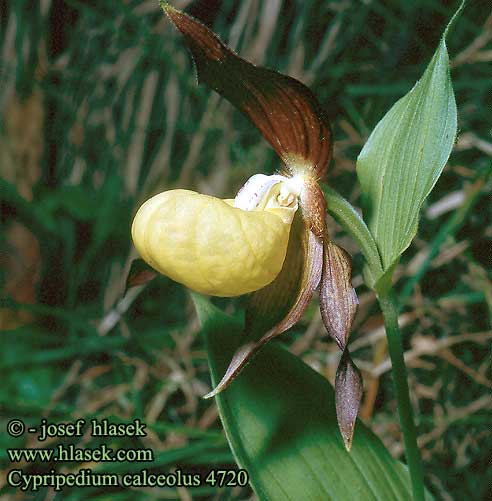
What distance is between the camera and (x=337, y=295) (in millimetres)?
858

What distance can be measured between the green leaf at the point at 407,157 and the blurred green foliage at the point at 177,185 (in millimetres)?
587

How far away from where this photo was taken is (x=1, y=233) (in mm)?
2174

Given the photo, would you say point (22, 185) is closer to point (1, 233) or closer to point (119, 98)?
point (1, 233)

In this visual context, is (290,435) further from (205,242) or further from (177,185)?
(177,185)

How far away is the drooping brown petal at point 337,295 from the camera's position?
2.69ft

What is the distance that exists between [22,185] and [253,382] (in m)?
1.70

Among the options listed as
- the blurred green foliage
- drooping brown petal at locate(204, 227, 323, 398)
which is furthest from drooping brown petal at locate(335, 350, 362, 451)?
the blurred green foliage

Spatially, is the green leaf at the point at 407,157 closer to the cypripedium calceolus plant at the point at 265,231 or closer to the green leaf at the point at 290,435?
the cypripedium calceolus plant at the point at 265,231

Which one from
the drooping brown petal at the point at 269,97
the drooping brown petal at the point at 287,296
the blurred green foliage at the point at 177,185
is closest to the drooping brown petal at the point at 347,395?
the drooping brown petal at the point at 287,296

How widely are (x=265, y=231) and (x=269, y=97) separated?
20cm

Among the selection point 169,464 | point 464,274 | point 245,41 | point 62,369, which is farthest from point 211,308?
point 245,41

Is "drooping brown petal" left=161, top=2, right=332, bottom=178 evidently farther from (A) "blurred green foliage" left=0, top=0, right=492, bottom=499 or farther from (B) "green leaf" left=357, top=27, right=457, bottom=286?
(A) "blurred green foliage" left=0, top=0, right=492, bottom=499

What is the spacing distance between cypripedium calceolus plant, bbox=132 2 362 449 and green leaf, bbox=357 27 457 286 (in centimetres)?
8

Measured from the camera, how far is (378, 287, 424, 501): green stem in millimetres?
801
